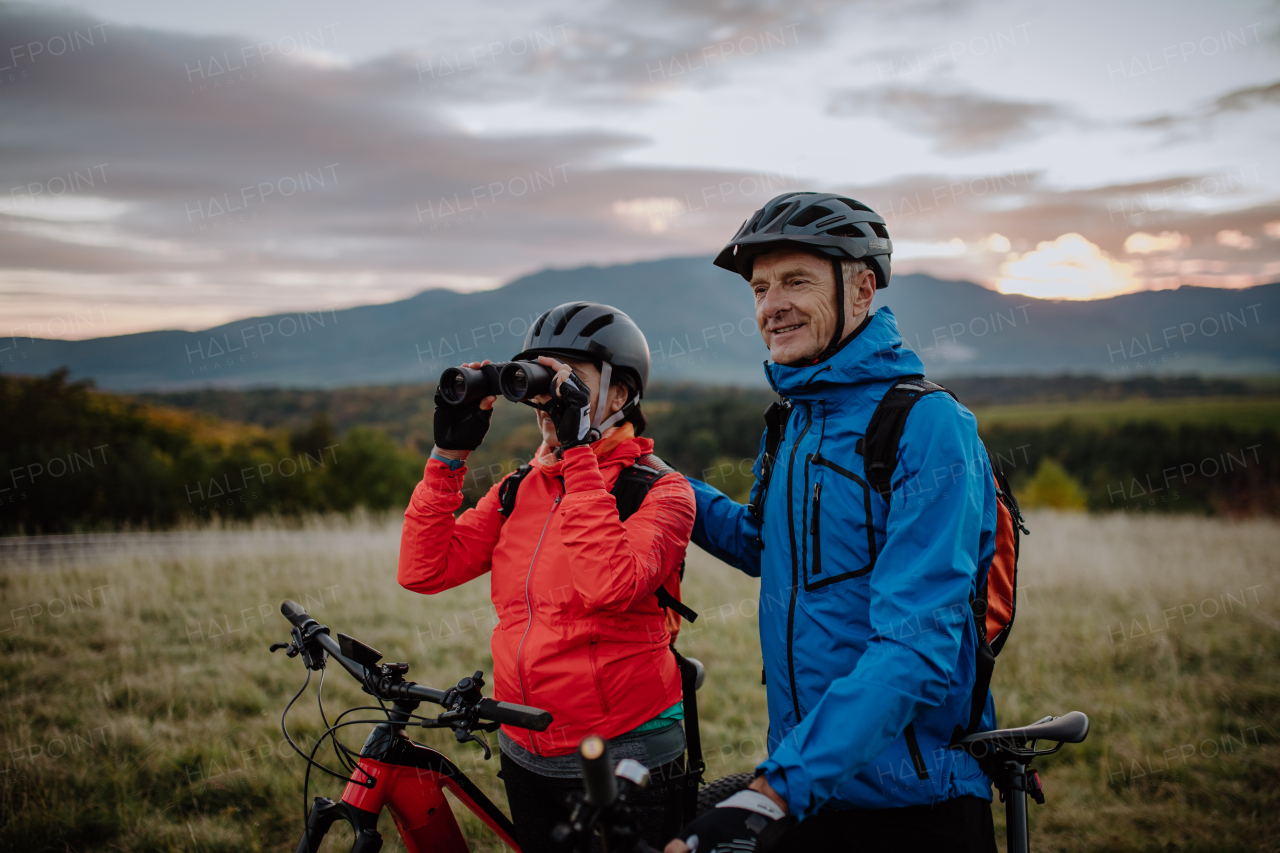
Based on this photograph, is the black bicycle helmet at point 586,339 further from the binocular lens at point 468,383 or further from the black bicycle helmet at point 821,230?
the black bicycle helmet at point 821,230

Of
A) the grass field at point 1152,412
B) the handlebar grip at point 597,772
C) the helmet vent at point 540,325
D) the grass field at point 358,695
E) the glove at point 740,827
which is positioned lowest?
the grass field at point 1152,412

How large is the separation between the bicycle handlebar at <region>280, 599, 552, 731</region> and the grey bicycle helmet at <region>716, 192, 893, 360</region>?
1345mm

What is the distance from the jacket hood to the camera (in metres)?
1.94

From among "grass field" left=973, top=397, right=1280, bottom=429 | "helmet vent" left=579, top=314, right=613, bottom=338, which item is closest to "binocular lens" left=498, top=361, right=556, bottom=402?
"helmet vent" left=579, top=314, right=613, bottom=338

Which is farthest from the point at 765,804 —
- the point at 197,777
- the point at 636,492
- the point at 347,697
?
the point at 347,697

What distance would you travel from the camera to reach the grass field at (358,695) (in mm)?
4102

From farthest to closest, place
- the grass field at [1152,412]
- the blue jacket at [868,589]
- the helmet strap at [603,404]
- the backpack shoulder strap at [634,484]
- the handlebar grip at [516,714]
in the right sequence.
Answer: the grass field at [1152,412] → the helmet strap at [603,404] → the backpack shoulder strap at [634,484] → the handlebar grip at [516,714] → the blue jacket at [868,589]

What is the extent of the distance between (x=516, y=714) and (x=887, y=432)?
1.25 m

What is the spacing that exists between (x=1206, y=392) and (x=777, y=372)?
17475 cm

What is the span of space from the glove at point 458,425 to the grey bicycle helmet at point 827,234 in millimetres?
1127

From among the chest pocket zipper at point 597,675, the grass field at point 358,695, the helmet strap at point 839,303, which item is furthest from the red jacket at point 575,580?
the grass field at point 358,695

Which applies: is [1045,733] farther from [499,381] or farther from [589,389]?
[499,381]

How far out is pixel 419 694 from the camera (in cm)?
217

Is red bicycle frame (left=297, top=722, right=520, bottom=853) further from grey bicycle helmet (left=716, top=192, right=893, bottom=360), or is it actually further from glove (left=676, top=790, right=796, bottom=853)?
grey bicycle helmet (left=716, top=192, right=893, bottom=360)
